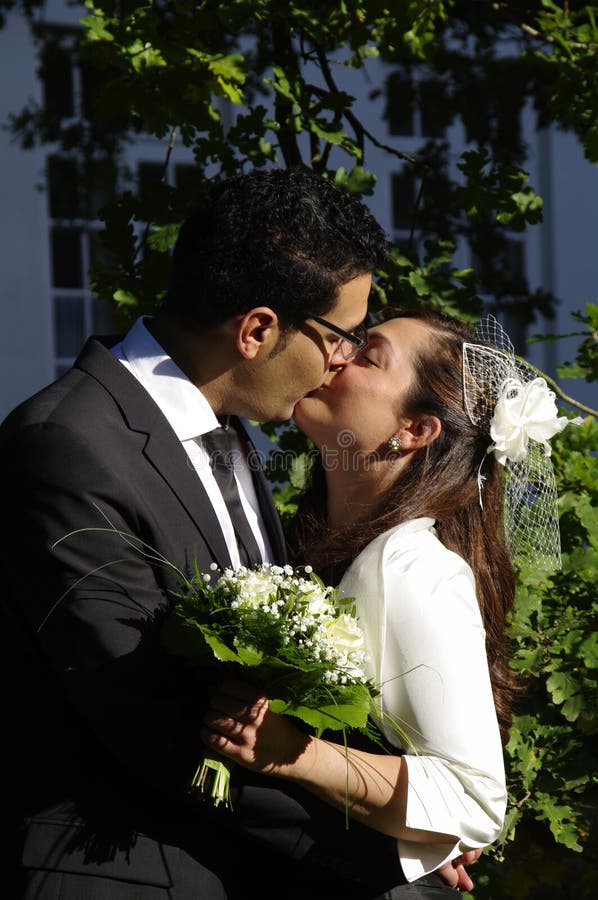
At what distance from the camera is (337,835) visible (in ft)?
7.57

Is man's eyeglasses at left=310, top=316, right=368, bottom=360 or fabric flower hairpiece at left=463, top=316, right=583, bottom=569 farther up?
man's eyeglasses at left=310, top=316, right=368, bottom=360

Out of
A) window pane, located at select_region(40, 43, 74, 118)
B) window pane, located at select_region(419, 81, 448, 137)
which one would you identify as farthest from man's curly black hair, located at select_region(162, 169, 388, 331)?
window pane, located at select_region(40, 43, 74, 118)

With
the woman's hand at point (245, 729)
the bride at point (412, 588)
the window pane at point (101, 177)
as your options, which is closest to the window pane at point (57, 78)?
the window pane at point (101, 177)

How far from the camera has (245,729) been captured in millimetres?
2012

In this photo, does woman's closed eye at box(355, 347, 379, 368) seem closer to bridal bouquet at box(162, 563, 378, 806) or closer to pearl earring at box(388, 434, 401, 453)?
pearl earring at box(388, 434, 401, 453)

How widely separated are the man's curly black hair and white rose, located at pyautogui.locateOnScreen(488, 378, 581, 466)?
54cm

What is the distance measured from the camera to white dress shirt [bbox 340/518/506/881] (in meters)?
2.21

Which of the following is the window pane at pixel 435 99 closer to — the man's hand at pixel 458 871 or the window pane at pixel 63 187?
the window pane at pixel 63 187

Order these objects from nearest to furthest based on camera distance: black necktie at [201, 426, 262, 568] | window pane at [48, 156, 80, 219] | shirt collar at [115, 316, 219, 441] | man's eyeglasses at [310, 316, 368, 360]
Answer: shirt collar at [115, 316, 219, 441] → black necktie at [201, 426, 262, 568] → man's eyeglasses at [310, 316, 368, 360] → window pane at [48, 156, 80, 219]

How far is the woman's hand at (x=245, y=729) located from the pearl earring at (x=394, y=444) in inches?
38.1

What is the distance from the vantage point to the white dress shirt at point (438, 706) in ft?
7.23

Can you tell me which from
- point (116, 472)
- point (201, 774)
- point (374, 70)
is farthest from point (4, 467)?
point (374, 70)

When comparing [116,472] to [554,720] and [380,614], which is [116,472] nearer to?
[380,614]

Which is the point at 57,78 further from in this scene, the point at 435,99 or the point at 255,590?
the point at 255,590
